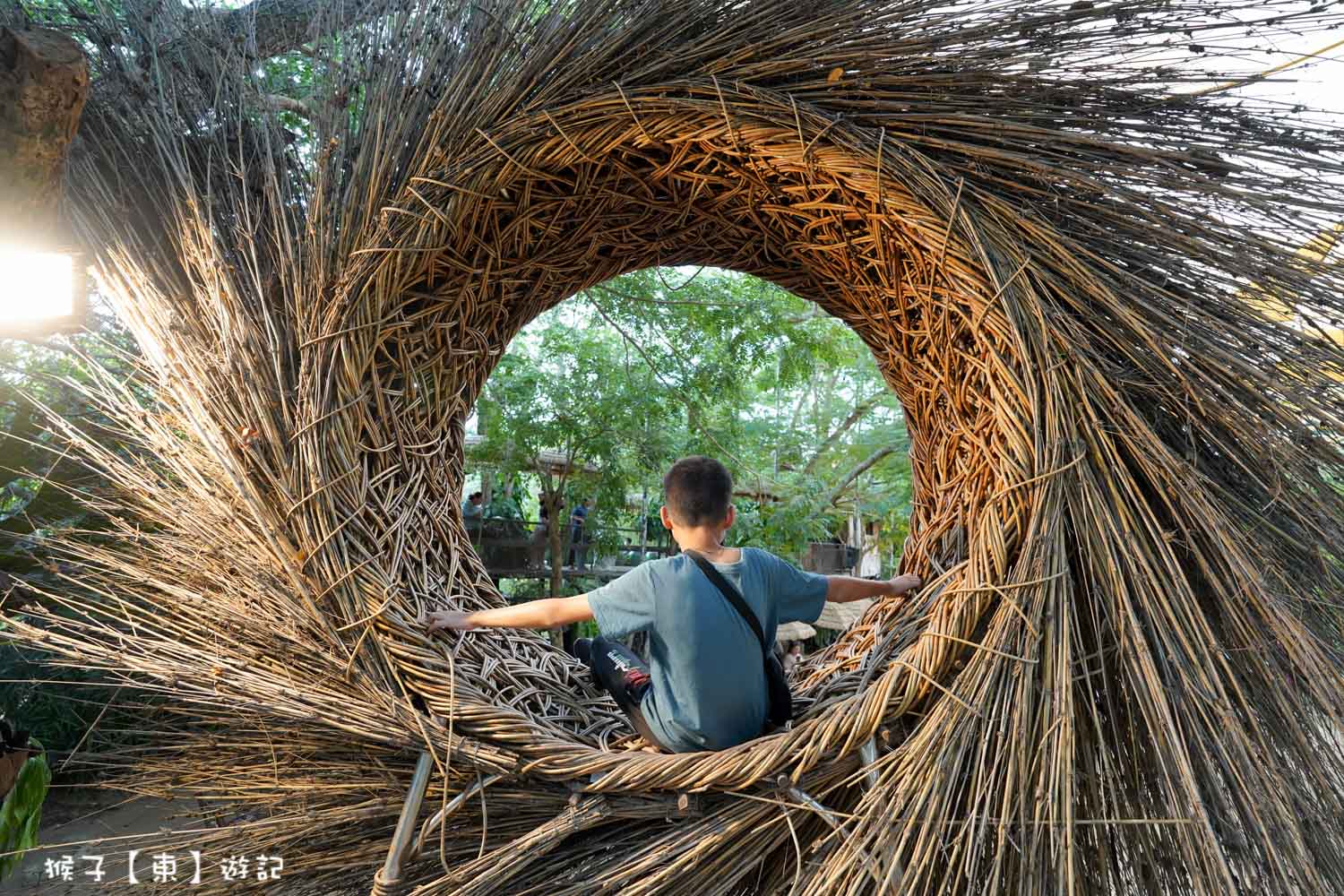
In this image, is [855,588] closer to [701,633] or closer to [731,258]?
[701,633]

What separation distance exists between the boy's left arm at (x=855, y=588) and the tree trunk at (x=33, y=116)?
4.17ft

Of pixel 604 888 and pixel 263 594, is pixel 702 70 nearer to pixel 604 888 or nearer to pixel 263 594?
pixel 263 594

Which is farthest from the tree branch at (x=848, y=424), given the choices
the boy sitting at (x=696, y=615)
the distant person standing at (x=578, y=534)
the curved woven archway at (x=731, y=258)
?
the boy sitting at (x=696, y=615)

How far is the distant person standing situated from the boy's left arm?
3.64 meters

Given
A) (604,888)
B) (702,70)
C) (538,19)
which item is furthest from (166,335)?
(604,888)

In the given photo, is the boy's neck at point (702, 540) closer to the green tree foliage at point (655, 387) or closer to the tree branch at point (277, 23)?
the tree branch at point (277, 23)

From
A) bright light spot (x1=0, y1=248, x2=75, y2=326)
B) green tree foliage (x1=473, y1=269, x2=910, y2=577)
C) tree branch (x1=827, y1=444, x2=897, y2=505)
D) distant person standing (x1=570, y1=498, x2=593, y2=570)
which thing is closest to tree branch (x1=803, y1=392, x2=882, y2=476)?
tree branch (x1=827, y1=444, x2=897, y2=505)

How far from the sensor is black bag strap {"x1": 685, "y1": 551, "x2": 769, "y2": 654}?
1.43 meters

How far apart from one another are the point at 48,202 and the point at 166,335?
467 millimetres

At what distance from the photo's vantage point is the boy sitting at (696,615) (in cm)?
140

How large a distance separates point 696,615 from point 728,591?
0.23ft

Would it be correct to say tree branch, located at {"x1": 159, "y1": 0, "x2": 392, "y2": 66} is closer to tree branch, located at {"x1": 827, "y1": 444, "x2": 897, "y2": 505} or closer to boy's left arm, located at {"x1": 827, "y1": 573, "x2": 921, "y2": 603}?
boy's left arm, located at {"x1": 827, "y1": 573, "x2": 921, "y2": 603}

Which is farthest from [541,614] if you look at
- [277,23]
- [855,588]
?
[277,23]

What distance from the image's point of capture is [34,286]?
1139mm
